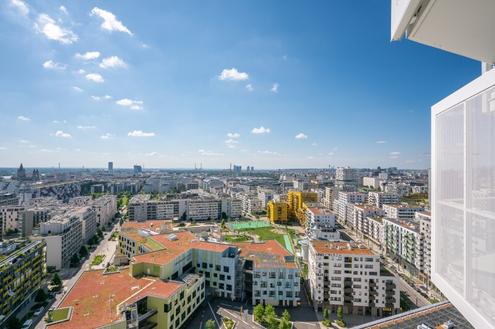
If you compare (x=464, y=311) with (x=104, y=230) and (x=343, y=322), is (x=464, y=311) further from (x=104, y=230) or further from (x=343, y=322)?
(x=104, y=230)

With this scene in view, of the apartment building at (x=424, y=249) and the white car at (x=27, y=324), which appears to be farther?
the apartment building at (x=424, y=249)

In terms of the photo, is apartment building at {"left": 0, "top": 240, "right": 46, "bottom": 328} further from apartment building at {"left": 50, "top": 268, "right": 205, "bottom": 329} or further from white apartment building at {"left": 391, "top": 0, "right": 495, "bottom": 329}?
white apartment building at {"left": 391, "top": 0, "right": 495, "bottom": 329}

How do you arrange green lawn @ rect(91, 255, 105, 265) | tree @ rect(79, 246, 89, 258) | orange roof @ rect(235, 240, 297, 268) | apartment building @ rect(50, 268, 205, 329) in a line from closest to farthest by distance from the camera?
apartment building @ rect(50, 268, 205, 329) < orange roof @ rect(235, 240, 297, 268) < green lawn @ rect(91, 255, 105, 265) < tree @ rect(79, 246, 89, 258)

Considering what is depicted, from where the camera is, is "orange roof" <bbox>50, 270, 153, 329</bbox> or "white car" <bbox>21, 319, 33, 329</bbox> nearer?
"orange roof" <bbox>50, 270, 153, 329</bbox>

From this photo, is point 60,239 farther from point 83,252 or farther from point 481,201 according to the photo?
point 481,201

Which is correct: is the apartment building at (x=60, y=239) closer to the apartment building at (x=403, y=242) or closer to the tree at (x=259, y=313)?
the tree at (x=259, y=313)

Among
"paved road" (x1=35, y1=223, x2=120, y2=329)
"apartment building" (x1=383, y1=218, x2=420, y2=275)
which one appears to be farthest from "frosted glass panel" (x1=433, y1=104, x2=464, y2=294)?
"apartment building" (x1=383, y1=218, x2=420, y2=275)

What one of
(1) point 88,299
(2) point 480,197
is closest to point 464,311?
(2) point 480,197

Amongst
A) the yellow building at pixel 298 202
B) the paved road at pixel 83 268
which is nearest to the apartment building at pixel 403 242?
the yellow building at pixel 298 202
